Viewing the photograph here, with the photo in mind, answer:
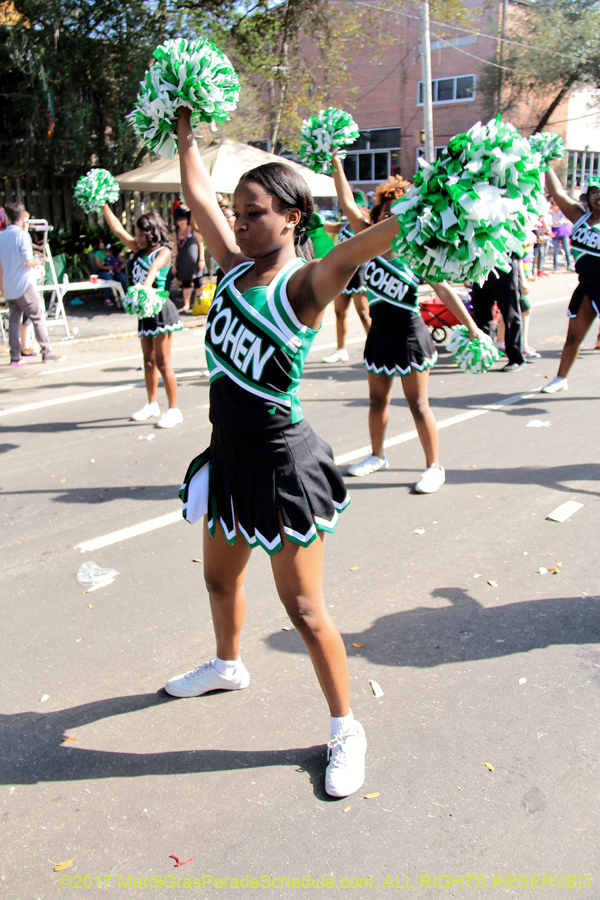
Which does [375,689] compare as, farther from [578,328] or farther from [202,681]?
[578,328]

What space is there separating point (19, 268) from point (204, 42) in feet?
24.8

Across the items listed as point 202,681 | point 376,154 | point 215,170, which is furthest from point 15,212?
point 376,154

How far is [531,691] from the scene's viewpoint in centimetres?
312

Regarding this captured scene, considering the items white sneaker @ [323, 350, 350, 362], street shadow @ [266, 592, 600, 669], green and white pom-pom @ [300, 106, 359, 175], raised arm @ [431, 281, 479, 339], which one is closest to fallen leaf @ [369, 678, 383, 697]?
street shadow @ [266, 592, 600, 669]

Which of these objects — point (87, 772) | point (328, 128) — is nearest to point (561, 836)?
point (87, 772)

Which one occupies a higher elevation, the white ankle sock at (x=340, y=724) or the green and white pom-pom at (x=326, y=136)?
the green and white pom-pom at (x=326, y=136)

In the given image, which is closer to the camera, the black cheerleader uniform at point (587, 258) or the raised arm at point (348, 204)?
the raised arm at point (348, 204)

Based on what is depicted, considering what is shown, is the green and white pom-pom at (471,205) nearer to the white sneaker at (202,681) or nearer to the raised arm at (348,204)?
the white sneaker at (202,681)

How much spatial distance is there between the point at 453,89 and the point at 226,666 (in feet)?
124

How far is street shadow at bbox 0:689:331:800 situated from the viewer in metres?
2.68

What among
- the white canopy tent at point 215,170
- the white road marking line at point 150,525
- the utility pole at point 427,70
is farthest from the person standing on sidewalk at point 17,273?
the utility pole at point 427,70

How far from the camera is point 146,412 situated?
23.9ft

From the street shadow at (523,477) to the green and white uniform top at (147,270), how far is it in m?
2.63

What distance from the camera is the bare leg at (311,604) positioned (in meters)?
2.51
